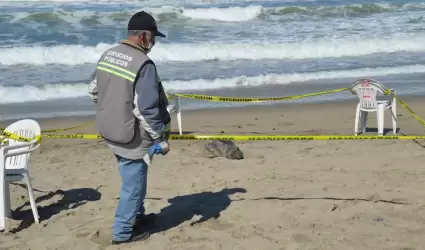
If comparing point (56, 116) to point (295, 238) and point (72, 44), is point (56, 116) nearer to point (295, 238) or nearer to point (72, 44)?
point (295, 238)

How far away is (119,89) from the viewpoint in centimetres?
530

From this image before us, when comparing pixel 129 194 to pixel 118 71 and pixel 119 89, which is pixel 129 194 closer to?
pixel 119 89

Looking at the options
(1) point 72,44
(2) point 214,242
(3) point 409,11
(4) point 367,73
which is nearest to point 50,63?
(1) point 72,44

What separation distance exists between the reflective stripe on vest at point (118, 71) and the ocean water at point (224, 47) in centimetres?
729

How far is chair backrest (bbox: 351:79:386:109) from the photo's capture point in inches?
384

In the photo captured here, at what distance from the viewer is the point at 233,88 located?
14945 millimetres

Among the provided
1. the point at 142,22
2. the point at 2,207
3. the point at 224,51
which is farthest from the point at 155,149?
the point at 224,51

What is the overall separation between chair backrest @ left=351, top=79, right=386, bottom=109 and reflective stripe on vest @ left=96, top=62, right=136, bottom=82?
207 inches

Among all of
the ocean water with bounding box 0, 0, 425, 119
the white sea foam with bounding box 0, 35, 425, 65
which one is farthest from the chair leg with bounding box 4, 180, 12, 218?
the white sea foam with bounding box 0, 35, 425, 65

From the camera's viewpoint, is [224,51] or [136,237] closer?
[136,237]

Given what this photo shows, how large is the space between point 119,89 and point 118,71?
132 millimetres

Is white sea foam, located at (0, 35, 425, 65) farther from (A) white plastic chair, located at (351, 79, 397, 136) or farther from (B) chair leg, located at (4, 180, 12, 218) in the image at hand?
(B) chair leg, located at (4, 180, 12, 218)

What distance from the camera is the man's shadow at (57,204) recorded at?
21.3 feet

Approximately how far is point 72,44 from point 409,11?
1469 centimetres
